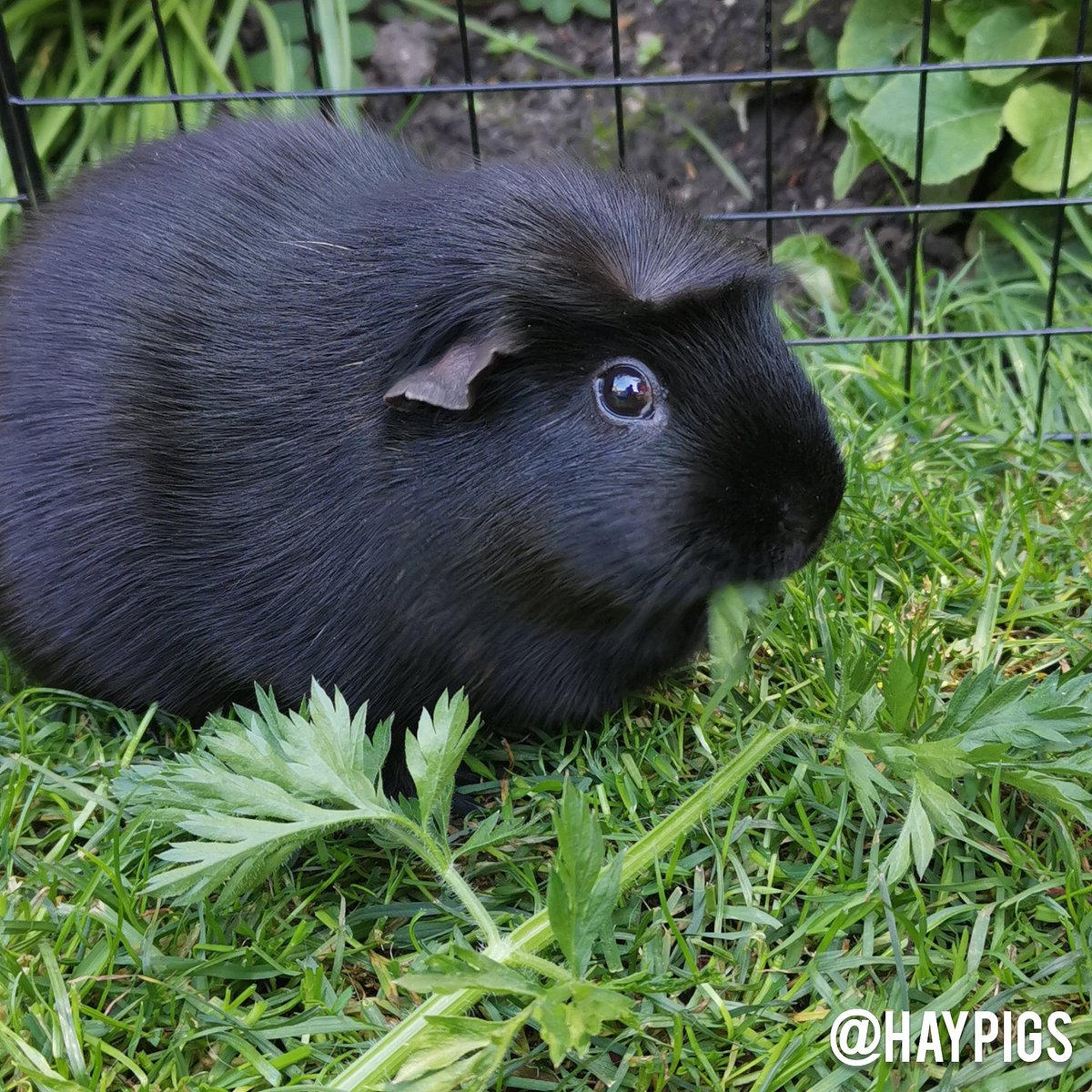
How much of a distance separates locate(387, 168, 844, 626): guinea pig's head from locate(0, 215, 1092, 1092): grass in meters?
0.37

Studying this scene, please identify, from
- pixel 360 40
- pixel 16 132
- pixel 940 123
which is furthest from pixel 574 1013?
pixel 360 40

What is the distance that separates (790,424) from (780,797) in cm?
65

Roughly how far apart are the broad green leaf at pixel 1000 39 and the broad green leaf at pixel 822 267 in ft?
1.98

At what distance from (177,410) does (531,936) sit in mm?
1121

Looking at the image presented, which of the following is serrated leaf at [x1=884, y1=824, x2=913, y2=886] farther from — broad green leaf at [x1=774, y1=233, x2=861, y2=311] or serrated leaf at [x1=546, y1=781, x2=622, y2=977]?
broad green leaf at [x1=774, y1=233, x2=861, y2=311]

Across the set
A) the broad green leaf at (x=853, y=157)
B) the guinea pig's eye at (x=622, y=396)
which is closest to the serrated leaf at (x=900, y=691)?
the guinea pig's eye at (x=622, y=396)

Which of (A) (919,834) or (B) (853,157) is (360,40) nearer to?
(B) (853,157)

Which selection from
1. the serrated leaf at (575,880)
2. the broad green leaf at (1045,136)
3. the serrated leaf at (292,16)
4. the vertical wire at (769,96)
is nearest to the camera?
the serrated leaf at (575,880)

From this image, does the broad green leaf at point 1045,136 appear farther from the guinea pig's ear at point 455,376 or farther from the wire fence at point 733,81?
the guinea pig's ear at point 455,376

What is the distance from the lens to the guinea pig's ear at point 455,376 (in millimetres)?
1893

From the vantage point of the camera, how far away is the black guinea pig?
1.98 m

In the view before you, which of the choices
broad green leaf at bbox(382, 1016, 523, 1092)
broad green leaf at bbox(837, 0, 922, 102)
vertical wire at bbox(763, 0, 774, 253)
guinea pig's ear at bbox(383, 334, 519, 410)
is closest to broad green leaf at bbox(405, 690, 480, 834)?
broad green leaf at bbox(382, 1016, 523, 1092)

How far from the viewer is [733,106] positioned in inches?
155

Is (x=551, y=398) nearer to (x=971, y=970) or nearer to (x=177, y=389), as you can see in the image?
(x=177, y=389)
